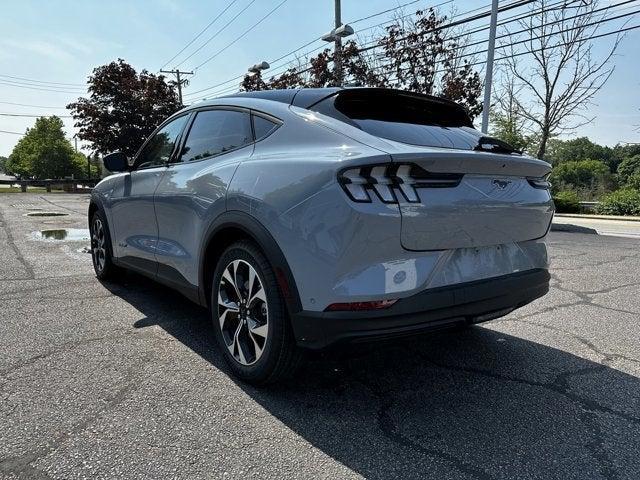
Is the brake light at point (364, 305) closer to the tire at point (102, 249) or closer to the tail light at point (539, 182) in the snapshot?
the tail light at point (539, 182)

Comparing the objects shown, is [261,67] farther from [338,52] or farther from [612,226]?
[612,226]

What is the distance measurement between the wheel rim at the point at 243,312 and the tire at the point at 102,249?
→ 2499 mm

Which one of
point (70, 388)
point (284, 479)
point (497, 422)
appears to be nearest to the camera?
point (284, 479)

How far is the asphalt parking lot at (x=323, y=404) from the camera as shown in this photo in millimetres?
2088

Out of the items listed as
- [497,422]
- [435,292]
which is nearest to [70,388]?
[435,292]

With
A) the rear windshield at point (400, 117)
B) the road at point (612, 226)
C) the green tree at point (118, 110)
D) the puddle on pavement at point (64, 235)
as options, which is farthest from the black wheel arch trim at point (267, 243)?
the green tree at point (118, 110)

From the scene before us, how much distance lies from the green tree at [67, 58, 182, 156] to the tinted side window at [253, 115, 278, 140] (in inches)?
1225

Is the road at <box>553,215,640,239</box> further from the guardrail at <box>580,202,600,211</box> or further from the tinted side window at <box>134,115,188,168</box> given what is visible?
the tinted side window at <box>134,115,188,168</box>

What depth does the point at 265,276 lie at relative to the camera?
8.38ft

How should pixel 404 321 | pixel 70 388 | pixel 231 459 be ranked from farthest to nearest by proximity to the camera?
pixel 70 388 < pixel 404 321 < pixel 231 459

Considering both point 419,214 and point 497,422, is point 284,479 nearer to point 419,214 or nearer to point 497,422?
point 497,422

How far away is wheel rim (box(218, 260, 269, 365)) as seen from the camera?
8.79ft

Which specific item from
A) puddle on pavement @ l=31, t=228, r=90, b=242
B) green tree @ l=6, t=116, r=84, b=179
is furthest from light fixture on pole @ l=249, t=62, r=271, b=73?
green tree @ l=6, t=116, r=84, b=179

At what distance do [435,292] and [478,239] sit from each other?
407mm
